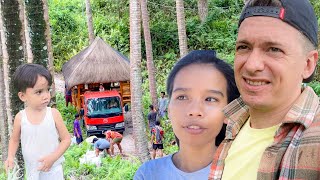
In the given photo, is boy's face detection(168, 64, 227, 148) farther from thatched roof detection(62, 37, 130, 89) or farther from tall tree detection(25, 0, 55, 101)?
thatched roof detection(62, 37, 130, 89)

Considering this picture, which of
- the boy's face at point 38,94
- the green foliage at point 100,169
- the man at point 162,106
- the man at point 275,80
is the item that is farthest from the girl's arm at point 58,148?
the man at point 162,106

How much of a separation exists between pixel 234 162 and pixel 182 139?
0.31 metres

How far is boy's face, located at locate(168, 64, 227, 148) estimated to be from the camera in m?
1.98

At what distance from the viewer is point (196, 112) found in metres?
1.96

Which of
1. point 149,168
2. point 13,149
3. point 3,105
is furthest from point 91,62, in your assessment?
point 149,168

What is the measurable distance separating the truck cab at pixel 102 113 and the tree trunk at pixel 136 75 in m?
4.75

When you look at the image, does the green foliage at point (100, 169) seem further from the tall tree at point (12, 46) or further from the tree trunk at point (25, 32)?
the tree trunk at point (25, 32)

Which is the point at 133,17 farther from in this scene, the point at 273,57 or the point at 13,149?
the point at 273,57

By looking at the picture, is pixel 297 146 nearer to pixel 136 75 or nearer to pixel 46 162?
pixel 46 162

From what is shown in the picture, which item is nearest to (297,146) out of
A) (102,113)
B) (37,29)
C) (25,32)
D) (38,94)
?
(38,94)

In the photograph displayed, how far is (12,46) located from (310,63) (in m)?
3.69

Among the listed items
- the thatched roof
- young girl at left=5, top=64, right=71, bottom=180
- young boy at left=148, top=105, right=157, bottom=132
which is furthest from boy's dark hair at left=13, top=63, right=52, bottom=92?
the thatched roof

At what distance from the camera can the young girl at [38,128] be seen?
3547 mm

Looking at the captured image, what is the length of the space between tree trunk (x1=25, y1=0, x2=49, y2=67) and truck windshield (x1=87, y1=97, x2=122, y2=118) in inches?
462
